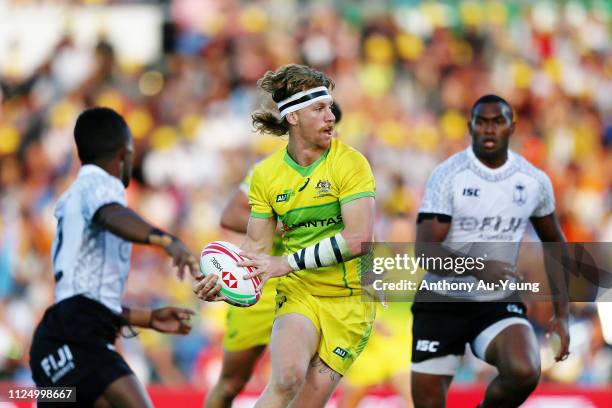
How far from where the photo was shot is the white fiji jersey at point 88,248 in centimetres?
712

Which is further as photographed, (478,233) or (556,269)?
(556,269)

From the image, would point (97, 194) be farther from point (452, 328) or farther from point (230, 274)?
point (452, 328)

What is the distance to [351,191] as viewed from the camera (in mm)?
6828

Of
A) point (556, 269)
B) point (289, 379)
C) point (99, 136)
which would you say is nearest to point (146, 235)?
point (99, 136)

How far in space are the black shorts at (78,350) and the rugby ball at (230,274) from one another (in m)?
0.85

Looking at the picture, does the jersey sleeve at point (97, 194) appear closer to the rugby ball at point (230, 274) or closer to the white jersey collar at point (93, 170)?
the white jersey collar at point (93, 170)

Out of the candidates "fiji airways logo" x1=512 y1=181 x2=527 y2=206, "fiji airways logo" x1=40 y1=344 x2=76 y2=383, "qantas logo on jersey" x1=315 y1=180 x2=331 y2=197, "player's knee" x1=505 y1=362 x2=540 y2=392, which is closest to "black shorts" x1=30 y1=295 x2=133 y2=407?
"fiji airways logo" x1=40 y1=344 x2=76 y2=383

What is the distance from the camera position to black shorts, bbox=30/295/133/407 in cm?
680

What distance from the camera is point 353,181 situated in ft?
22.4

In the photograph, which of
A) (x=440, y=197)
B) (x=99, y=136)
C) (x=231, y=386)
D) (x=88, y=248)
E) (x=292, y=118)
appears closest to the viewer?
(x=292, y=118)

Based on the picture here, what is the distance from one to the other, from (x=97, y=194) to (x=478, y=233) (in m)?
2.85

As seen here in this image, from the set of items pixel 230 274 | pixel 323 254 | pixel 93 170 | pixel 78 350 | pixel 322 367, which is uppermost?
pixel 93 170

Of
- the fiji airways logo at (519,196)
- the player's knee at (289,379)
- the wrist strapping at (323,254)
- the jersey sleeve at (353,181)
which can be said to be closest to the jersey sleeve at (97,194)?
the wrist strapping at (323,254)

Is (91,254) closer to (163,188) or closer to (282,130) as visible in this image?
(282,130)
